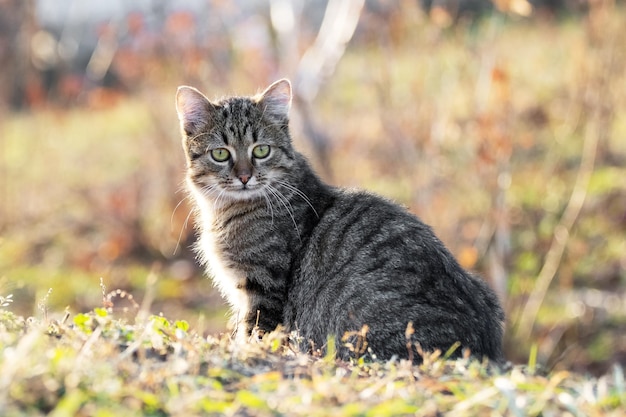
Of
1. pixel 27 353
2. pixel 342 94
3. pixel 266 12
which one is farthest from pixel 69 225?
pixel 27 353

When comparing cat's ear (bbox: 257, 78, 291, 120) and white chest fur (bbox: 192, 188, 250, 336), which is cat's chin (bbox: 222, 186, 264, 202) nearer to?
white chest fur (bbox: 192, 188, 250, 336)

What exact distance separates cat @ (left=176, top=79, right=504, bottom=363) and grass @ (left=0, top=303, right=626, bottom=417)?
1.78 feet

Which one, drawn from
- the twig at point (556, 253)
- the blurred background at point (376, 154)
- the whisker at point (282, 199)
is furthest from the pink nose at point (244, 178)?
the twig at point (556, 253)

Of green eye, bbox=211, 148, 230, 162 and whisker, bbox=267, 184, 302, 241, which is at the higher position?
green eye, bbox=211, 148, 230, 162

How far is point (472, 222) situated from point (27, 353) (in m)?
6.66

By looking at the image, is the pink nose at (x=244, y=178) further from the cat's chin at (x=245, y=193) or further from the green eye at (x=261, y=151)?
the green eye at (x=261, y=151)

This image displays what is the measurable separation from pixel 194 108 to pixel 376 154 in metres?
6.32

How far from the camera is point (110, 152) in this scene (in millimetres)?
13156

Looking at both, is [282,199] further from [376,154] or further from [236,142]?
[376,154]

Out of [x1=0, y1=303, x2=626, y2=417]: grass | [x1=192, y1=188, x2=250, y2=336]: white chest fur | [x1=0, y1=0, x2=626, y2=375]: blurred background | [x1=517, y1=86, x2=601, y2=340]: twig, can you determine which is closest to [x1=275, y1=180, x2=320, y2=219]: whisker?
[x1=192, y1=188, x2=250, y2=336]: white chest fur

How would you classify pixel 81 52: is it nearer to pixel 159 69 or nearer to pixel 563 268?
pixel 159 69

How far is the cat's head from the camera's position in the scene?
464 cm

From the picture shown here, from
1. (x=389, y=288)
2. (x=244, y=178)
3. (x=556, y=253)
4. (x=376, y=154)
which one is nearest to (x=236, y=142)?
(x=244, y=178)

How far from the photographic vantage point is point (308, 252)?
4.38 meters
